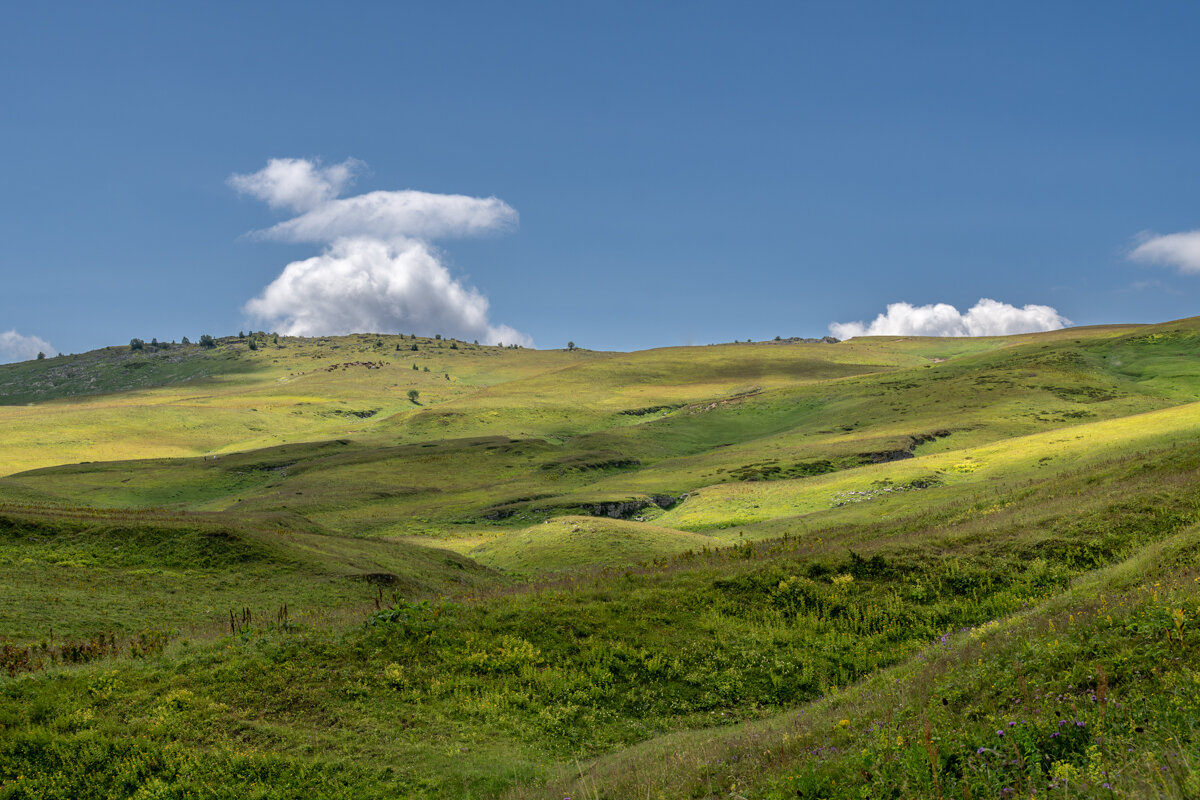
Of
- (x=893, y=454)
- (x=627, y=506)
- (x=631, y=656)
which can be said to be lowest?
(x=627, y=506)

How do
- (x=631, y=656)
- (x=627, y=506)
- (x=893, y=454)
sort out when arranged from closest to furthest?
(x=631, y=656), (x=627, y=506), (x=893, y=454)

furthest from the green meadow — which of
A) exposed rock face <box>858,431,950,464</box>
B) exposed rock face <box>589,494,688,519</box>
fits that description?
exposed rock face <box>858,431,950,464</box>

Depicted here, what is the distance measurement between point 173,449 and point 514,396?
7884cm

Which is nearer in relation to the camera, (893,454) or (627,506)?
(627,506)

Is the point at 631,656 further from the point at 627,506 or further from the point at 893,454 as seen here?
the point at 893,454

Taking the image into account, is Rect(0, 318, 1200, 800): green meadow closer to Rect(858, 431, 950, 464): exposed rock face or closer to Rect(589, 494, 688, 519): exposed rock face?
Rect(589, 494, 688, 519): exposed rock face

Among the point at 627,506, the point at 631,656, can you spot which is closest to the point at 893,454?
the point at 627,506

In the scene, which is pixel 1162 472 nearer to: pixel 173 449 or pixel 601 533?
pixel 601 533

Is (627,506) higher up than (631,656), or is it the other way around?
(631,656)

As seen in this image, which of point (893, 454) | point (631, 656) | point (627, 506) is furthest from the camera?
point (893, 454)

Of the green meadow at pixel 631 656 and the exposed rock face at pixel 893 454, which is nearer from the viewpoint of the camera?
the green meadow at pixel 631 656

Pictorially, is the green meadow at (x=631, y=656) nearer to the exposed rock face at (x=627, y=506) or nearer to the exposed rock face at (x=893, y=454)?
the exposed rock face at (x=627, y=506)

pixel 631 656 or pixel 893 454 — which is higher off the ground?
pixel 631 656

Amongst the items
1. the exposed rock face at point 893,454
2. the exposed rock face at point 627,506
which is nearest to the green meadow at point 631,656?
the exposed rock face at point 627,506
